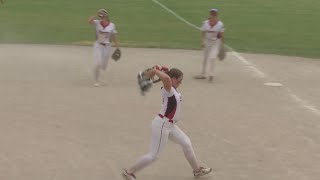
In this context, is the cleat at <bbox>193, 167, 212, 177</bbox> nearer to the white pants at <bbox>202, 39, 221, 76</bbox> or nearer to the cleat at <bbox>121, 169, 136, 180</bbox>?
the cleat at <bbox>121, 169, 136, 180</bbox>

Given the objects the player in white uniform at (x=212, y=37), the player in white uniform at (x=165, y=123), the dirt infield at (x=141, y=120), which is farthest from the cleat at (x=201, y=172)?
the player in white uniform at (x=212, y=37)

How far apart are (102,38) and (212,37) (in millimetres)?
3187

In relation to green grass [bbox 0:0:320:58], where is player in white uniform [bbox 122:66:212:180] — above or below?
above

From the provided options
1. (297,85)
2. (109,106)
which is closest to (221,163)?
(109,106)

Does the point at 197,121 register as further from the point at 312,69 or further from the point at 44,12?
the point at 44,12

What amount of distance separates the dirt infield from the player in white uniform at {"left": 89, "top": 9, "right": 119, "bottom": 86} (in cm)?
65

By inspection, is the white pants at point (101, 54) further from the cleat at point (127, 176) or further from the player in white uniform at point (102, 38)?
the cleat at point (127, 176)

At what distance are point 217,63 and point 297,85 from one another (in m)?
3.66

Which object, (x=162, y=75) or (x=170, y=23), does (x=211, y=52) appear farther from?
(x=170, y=23)

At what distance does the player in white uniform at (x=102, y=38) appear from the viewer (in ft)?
54.7

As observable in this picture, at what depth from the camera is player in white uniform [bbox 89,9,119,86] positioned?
54.7 feet

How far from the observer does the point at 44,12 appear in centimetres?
3234

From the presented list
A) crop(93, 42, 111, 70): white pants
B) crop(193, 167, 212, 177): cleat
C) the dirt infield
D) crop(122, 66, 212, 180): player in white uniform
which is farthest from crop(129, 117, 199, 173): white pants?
crop(93, 42, 111, 70): white pants

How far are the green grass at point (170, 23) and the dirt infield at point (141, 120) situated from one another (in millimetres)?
3923
